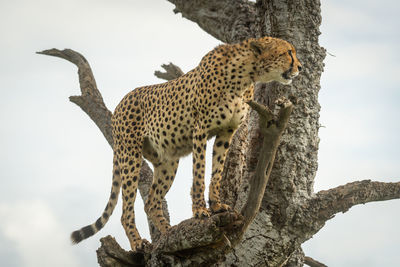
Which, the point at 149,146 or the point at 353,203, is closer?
the point at 353,203

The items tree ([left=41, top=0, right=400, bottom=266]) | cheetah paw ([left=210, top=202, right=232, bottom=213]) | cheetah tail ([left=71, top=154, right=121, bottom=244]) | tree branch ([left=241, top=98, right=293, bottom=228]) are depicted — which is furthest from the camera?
cheetah tail ([left=71, top=154, right=121, bottom=244])

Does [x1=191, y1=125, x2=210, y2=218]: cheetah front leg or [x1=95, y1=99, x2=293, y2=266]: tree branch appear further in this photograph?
[x1=191, y1=125, x2=210, y2=218]: cheetah front leg

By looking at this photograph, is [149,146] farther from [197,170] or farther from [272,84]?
[272,84]

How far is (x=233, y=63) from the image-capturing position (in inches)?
256

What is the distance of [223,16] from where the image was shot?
30.2 ft

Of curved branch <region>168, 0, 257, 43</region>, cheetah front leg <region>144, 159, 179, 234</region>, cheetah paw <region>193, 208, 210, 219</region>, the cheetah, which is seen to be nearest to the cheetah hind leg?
the cheetah

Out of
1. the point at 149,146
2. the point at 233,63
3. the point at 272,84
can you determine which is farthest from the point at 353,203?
the point at 149,146

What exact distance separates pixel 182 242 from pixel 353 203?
2.06 metres

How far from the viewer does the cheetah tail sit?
748 cm

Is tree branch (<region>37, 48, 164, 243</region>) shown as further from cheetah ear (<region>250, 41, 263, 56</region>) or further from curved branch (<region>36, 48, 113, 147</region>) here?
cheetah ear (<region>250, 41, 263, 56</region>)

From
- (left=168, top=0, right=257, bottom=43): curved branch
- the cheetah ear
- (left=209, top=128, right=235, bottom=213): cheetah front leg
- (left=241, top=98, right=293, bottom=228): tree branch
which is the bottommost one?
(left=241, top=98, right=293, bottom=228): tree branch

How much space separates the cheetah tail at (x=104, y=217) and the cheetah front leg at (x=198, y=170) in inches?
67.0

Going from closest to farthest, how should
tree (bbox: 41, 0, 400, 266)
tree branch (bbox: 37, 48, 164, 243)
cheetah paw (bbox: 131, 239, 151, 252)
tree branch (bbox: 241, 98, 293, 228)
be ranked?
tree branch (bbox: 241, 98, 293, 228) → tree (bbox: 41, 0, 400, 266) → cheetah paw (bbox: 131, 239, 151, 252) → tree branch (bbox: 37, 48, 164, 243)

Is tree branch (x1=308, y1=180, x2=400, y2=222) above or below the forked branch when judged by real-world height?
above
